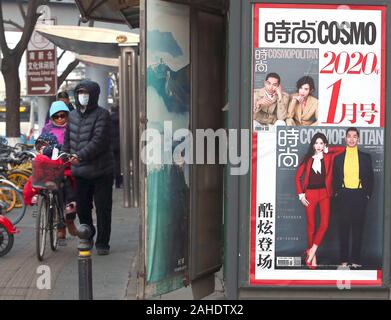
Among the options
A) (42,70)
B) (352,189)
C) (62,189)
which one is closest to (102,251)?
(62,189)

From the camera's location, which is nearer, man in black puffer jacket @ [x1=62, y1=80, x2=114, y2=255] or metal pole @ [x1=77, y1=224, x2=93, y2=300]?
metal pole @ [x1=77, y1=224, x2=93, y2=300]

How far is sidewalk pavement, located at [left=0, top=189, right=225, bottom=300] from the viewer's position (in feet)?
19.3

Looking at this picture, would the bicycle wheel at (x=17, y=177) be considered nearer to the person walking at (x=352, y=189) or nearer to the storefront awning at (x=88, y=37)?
the storefront awning at (x=88, y=37)

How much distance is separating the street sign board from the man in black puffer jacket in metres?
6.85

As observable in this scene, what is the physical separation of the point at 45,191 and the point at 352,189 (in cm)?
388

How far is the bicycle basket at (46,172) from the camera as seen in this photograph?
23.2 feet

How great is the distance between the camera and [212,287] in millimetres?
5859

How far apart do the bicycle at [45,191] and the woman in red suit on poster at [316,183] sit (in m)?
3.27

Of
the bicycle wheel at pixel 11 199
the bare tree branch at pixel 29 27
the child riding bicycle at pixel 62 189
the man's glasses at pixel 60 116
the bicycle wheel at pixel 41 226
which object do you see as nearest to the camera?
the bicycle wheel at pixel 41 226

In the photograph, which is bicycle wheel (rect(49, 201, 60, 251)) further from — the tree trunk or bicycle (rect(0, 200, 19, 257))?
the tree trunk

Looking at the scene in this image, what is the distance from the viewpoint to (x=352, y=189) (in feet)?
15.4

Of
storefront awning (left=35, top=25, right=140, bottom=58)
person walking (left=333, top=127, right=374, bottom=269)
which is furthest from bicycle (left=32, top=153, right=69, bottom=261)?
storefront awning (left=35, top=25, right=140, bottom=58)

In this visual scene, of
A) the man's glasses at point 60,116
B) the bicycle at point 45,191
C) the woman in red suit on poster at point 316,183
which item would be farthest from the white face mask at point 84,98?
the woman in red suit on poster at point 316,183

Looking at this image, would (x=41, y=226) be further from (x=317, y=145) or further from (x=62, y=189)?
(x=317, y=145)
